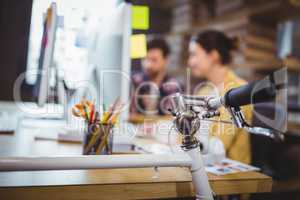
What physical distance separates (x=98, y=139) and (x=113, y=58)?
61 centimetres

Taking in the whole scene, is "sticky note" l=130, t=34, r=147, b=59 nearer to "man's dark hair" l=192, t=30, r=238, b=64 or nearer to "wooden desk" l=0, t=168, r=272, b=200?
"man's dark hair" l=192, t=30, r=238, b=64

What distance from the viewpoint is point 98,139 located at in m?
0.75

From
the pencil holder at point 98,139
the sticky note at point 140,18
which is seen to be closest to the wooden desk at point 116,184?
the pencil holder at point 98,139

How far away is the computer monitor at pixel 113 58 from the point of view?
124 centimetres

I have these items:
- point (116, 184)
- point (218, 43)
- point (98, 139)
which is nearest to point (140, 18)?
point (218, 43)

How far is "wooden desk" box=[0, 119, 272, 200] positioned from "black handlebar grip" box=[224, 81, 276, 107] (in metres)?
0.22

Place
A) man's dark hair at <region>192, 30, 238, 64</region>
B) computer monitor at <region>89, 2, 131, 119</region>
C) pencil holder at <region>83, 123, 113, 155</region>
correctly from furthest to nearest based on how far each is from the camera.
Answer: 1. man's dark hair at <region>192, 30, 238, 64</region>
2. computer monitor at <region>89, 2, 131, 119</region>
3. pencil holder at <region>83, 123, 113, 155</region>

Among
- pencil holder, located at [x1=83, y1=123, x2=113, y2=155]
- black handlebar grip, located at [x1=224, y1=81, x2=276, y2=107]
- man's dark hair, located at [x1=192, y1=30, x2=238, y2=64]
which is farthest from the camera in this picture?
man's dark hair, located at [x1=192, y1=30, x2=238, y2=64]

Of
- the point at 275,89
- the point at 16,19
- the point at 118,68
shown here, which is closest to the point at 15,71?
the point at 16,19

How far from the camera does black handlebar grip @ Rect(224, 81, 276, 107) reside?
0.43m

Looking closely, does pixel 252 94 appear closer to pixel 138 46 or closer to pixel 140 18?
pixel 138 46

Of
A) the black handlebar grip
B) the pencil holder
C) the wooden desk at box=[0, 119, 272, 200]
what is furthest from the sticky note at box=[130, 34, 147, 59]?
the black handlebar grip

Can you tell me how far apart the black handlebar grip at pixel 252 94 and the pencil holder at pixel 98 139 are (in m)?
0.37

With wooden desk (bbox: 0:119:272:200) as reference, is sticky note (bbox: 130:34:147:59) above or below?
above
